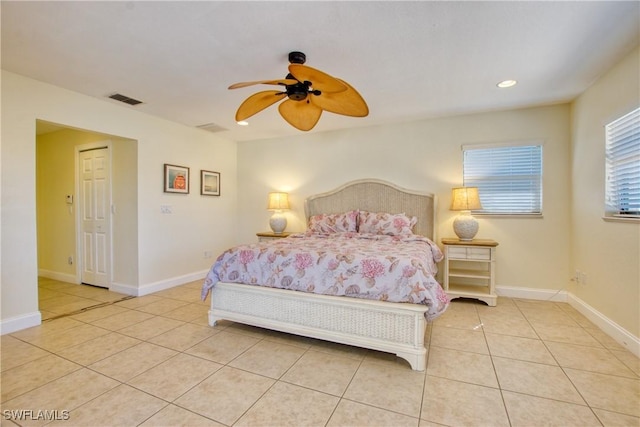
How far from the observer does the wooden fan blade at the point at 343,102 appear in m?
2.19

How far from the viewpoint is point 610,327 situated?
2531 millimetres

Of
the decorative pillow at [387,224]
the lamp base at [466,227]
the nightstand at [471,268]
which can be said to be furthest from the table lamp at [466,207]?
the decorative pillow at [387,224]

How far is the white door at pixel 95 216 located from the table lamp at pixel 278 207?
2.27 m

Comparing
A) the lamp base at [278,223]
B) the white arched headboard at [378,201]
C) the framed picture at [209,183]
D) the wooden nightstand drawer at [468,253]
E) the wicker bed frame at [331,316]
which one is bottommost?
the wicker bed frame at [331,316]

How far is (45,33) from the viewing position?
6.86ft

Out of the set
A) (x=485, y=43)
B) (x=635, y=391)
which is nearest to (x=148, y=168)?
(x=485, y=43)

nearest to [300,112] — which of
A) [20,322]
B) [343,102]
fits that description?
[343,102]

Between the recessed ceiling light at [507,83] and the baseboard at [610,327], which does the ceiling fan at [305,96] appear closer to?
the recessed ceiling light at [507,83]

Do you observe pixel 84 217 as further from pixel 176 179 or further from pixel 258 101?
pixel 258 101

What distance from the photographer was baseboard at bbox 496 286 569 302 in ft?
11.5

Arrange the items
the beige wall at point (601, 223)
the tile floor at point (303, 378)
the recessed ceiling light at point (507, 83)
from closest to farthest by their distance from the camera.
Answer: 1. the tile floor at point (303, 378)
2. the beige wall at point (601, 223)
3. the recessed ceiling light at point (507, 83)

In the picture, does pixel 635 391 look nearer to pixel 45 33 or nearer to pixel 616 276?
pixel 616 276

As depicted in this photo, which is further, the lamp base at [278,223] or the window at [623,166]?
the lamp base at [278,223]

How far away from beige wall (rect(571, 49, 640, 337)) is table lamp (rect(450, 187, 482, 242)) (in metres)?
1.01
